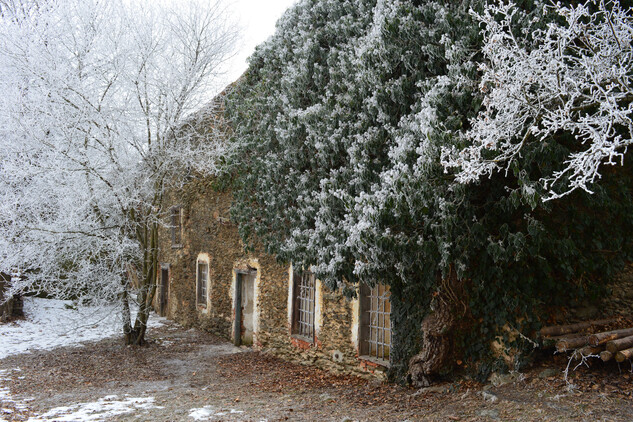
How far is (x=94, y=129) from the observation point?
35.9 ft

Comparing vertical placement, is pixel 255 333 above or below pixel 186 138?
below

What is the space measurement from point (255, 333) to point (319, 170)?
5747 millimetres

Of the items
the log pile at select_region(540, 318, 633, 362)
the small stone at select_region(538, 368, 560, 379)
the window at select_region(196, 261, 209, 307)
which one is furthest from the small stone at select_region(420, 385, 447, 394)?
the window at select_region(196, 261, 209, 307)

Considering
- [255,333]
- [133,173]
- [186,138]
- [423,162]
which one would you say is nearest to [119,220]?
[133,173]

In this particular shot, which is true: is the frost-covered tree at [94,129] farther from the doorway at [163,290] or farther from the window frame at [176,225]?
the doorway at [163,290]

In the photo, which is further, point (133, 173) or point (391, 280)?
point (133, 173)

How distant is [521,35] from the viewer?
5703 mm

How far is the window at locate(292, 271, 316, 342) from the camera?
10.4 m

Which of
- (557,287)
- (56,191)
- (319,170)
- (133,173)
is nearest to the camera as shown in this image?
(557,287)

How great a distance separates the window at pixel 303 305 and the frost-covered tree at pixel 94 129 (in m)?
3.65

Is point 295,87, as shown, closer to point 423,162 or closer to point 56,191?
point 423,162

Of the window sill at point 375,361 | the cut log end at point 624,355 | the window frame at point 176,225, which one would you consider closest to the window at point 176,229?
the window frame at point 176,225

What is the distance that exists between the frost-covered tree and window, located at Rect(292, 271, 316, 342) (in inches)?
144

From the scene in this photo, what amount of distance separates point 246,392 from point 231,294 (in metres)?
5.02
